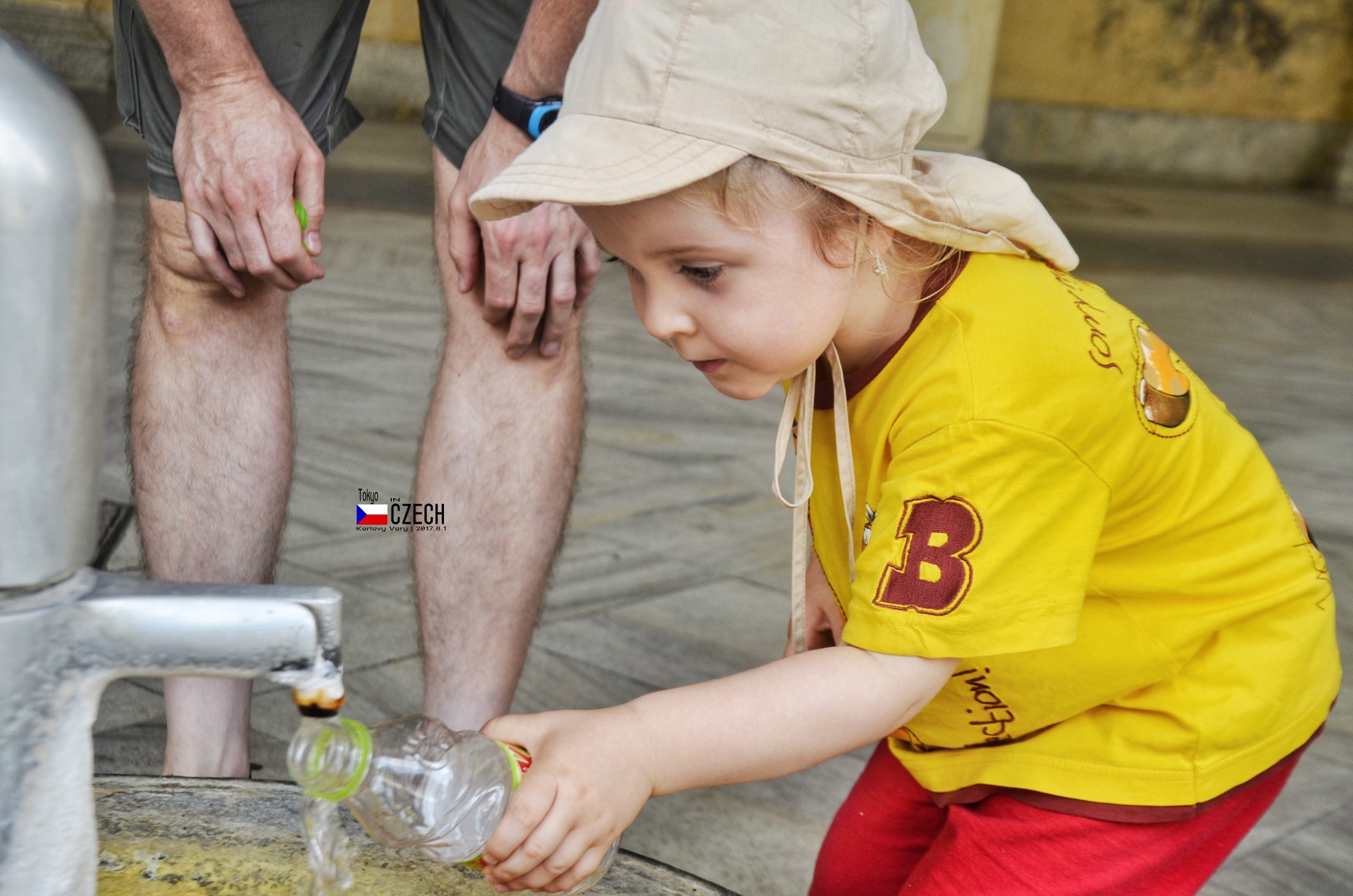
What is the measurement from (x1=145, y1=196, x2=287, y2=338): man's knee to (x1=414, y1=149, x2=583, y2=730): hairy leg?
0.78ft

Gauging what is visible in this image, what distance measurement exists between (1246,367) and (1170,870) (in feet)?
12.8

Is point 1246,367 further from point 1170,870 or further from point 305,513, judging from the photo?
point 1170,870

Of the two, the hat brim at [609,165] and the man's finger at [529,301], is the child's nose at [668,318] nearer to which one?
the hat brim at [609,165]

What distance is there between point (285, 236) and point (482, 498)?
1.31 feet

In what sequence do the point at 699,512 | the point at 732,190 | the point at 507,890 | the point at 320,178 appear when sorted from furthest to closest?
1. the point at 699,512
2. the point at 320,178
3. the point at 732,190
4. the point at 507,890

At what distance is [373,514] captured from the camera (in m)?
2.87

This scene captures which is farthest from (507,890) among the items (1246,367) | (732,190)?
(1246,367)

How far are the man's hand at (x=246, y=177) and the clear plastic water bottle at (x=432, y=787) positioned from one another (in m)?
0.61

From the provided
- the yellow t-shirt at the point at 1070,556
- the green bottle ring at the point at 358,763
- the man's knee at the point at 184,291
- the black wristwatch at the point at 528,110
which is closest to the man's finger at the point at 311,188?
the man's knee at the point at 184,291

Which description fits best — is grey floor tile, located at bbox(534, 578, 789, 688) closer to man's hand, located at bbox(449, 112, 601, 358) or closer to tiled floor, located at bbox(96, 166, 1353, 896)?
tiled floor, located at bbox(96, 166, 1353, 896)

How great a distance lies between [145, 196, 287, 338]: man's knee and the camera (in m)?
1.60

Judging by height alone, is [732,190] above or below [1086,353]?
above

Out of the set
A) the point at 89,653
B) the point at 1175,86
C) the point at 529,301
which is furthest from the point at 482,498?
the point at 1175,86

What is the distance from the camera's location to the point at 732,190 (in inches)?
42.8
